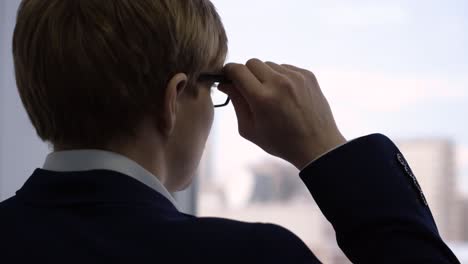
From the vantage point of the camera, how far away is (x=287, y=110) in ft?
2.17

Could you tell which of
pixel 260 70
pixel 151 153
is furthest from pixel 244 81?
pixel 151 153

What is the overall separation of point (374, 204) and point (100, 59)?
0.30 meters

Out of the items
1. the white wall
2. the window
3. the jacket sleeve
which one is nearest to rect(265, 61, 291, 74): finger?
the jacket sleeve

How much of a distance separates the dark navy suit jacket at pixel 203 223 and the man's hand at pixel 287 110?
0.11 ft

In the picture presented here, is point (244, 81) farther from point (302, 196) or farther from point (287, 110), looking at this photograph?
point (302, 196)

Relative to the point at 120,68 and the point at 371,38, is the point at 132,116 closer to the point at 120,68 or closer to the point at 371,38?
the point at 120,68

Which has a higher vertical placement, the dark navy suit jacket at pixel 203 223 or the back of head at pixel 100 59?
the back of head at pixel 100 59

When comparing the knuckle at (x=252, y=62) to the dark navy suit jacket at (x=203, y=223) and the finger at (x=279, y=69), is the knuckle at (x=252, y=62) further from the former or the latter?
the dark navy suit jacket at (x=203, y=223)

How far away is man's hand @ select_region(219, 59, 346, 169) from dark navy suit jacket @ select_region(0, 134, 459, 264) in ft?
0.11

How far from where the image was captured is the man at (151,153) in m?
0.54

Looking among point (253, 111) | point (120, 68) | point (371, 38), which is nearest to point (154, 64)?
point (120, 68)

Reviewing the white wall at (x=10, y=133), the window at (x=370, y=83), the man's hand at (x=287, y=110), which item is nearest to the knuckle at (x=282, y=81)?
the man's hand at (x=287, y=110)

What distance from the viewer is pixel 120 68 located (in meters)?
0.59

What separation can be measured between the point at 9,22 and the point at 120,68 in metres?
0.86
